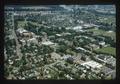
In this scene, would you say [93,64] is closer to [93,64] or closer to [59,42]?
[93,64]

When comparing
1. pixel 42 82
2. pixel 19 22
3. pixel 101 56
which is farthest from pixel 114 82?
pixel 19 22

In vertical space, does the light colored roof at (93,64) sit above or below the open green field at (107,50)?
below

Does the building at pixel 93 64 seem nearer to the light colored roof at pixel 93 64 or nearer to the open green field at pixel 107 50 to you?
the light colored roof at pixel 93 64

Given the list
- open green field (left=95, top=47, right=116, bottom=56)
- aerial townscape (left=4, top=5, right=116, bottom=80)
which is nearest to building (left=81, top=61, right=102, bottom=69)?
aerial townscape (left=4, top=5, right=116, bottom=80)

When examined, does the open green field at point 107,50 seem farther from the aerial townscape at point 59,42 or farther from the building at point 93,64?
the building at point 93,64

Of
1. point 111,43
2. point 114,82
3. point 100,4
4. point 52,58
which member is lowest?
point 114,82

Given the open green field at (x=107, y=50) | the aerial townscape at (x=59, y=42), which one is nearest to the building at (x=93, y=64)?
the aerial townscape at (x=59, y=42)

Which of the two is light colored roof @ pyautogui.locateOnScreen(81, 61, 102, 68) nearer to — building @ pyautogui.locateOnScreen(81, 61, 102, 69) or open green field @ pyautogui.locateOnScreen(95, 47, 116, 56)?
building @ pyautogui.locateOnScreen(81, 61, 102, 69)

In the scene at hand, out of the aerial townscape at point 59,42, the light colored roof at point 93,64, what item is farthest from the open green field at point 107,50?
the light colored roof at point 93,64

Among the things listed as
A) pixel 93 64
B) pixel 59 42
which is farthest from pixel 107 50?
pixel 59 42
